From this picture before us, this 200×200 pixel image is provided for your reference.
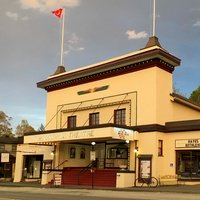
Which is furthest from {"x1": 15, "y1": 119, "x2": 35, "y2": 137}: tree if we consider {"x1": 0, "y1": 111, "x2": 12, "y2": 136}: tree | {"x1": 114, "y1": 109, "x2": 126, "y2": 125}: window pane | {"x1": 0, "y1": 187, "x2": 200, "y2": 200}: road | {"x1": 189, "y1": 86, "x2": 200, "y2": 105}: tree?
{"x1": 0, "y1": 187, "x2": 200, "y2": 200}: road

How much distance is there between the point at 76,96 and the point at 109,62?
19.5 feet

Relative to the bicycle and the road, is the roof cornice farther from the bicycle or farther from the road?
the road

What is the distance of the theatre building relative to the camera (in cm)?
3419

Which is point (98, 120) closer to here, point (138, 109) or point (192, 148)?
point (138, 109)

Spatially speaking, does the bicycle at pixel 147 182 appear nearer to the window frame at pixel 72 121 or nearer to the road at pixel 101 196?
the road at pixel 101 196

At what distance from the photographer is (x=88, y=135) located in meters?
34.9

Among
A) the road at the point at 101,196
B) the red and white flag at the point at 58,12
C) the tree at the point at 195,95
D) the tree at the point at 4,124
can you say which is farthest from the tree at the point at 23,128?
the road at the point at 101,196

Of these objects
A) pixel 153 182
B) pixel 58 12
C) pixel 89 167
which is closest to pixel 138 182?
pixel 153 182

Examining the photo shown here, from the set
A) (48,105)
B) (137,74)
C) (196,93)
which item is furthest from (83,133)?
(196,93)

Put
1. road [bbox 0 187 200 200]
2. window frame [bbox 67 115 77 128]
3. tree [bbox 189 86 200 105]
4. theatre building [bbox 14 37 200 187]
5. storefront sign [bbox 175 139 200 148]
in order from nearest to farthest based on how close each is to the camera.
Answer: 1. road [bbox 0 187 200 200]
2. storefront sign [bbox 175 139 200 148]
3. theatre building [bbox 14 37 200 187]
4. window frame [bbox 67 115 77 128]
5. tree [bbox 189 86 200 105]

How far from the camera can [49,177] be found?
40781mm

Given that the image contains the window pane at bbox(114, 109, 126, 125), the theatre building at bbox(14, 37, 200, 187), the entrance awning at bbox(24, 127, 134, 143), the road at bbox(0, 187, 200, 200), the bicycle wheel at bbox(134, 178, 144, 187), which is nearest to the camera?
the road at bbox(0, 187, 200, 200)

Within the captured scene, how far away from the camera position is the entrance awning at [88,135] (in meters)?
33.4

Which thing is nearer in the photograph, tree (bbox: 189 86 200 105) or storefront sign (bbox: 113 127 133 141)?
storefront sign (bbox: 113 127 133 141)
